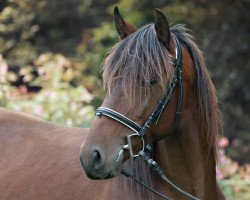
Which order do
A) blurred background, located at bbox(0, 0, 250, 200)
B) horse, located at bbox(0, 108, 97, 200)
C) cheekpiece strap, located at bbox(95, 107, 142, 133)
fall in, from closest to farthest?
1. cheekpiece strap, located at bbox(95, 107, 142, 133)
2. horse, located at bbox(0, 108, 97, 200)
3. blurred background, located at bbox(0, 0, 250, 200)

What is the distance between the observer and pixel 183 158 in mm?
3736

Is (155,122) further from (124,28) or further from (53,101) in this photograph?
(53,101)

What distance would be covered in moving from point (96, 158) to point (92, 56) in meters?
12.1

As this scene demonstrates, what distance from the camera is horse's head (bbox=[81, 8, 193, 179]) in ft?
10.9

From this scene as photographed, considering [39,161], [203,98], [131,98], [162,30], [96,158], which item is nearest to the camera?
[96,158]

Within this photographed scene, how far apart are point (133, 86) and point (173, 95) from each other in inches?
10.6

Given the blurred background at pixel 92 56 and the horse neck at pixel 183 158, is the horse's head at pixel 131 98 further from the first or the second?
the blurred background at pixel 92 56

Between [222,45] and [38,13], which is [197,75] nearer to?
[222,45]

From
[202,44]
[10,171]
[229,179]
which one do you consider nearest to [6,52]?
[202,44]

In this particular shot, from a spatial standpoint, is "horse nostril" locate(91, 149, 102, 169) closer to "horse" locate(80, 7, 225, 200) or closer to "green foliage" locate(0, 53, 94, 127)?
"horse" locate(80, 7, 225, 200)

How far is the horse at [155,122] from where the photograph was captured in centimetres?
337

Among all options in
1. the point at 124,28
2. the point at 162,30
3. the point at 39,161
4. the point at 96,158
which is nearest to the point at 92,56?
the point at 39,161

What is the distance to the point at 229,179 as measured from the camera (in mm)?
7457

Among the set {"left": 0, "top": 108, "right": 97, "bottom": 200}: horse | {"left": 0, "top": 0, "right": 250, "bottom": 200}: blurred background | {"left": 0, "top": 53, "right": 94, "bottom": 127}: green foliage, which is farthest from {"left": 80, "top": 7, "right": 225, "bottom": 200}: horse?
{"left": 0, "top": 53, "right": 94, "bottom": 127}: green foliage
